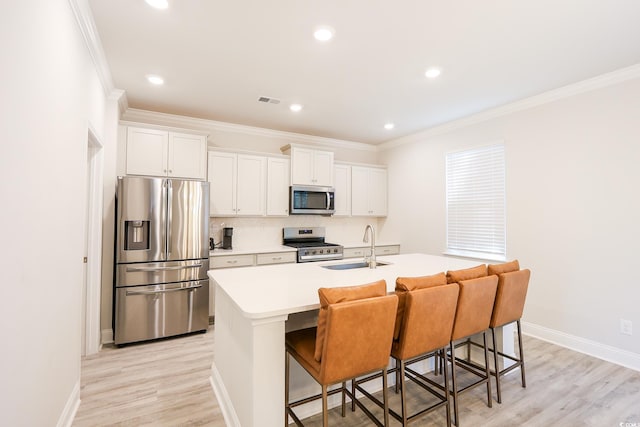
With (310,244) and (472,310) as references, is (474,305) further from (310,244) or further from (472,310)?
(310,244)

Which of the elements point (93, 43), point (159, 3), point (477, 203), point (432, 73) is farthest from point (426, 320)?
point (93, 43)

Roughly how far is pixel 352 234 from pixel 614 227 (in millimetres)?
3488

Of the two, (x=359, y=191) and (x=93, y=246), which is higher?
(x=359, y=191)

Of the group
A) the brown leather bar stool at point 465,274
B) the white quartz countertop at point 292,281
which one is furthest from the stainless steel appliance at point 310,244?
the brown leather bar stool at point 465,274

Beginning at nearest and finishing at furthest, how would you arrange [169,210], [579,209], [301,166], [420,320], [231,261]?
[420,320] → [579,209] → [169,210] → [231,261] → [301,166]

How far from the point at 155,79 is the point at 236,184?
1.60 metres

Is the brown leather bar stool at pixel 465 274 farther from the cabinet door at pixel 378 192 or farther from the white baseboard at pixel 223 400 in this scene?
the cabinet door at pixel 378 192

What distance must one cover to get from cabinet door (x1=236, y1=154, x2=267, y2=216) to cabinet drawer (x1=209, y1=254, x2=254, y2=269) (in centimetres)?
64

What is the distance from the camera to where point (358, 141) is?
5512mm

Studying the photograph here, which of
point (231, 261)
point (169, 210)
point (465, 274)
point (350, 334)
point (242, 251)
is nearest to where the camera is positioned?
point (350, 334)

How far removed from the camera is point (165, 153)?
3691 mm

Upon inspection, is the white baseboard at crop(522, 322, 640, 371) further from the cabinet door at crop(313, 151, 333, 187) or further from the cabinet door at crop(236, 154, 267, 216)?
the cabinet door at crop(236, 154, 267, 216)

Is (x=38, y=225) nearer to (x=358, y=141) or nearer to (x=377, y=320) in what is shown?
(x=377, y=320)

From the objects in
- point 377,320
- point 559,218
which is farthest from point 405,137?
point 377,320
